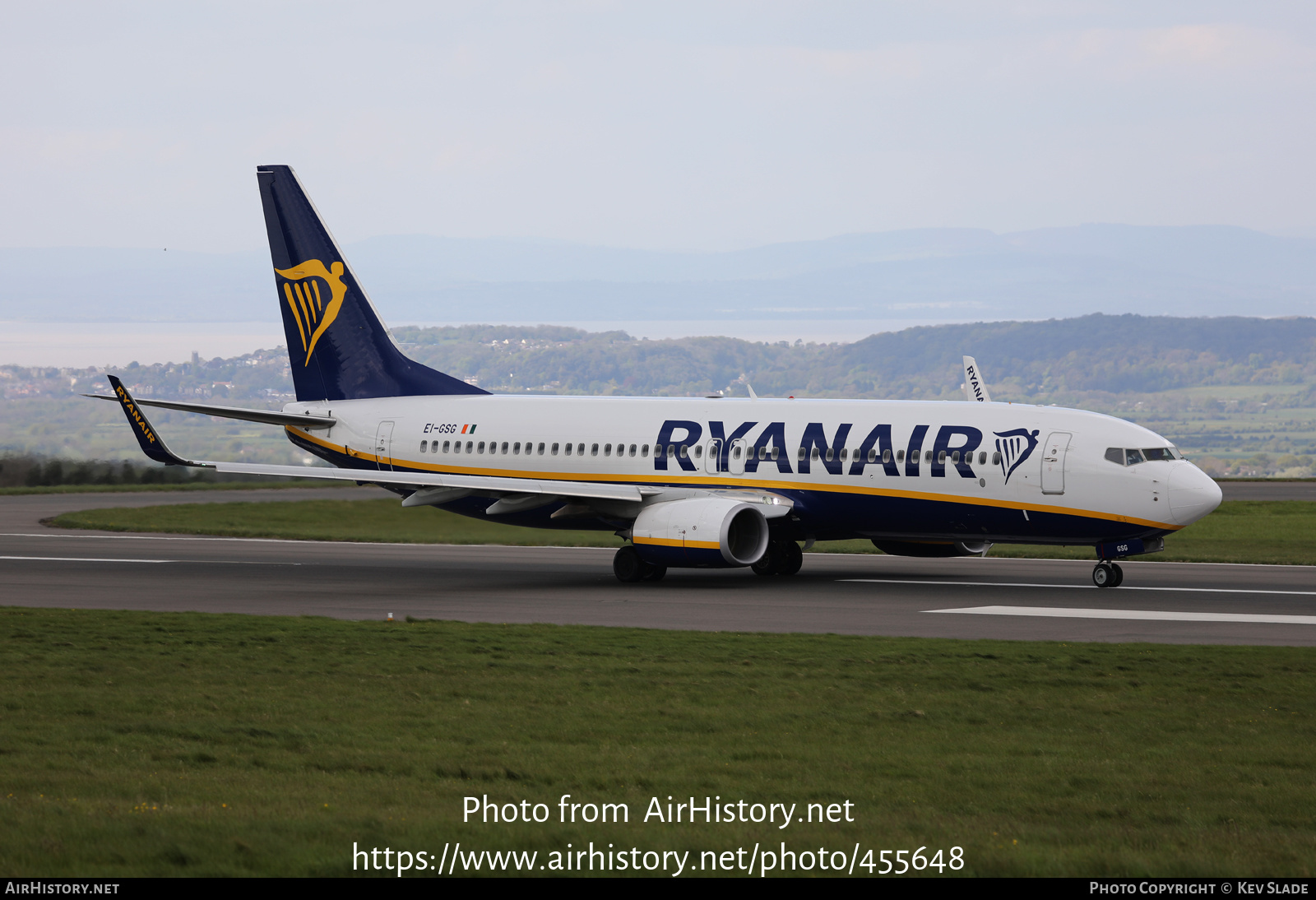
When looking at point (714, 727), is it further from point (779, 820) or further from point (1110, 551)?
point (1110, 551)

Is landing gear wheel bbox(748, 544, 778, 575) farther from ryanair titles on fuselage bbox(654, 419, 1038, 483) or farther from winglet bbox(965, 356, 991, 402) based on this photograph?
winglet bbox(965, 356, 991, 402)

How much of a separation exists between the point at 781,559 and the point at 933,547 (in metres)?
3.36

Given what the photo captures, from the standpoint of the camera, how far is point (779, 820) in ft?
33.8

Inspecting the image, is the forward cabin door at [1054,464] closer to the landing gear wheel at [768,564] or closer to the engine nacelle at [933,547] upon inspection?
the engine nacelle at [933,547]

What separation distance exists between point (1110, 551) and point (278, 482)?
53441mm

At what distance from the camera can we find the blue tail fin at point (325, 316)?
38812mm

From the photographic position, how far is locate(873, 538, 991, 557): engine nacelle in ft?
104

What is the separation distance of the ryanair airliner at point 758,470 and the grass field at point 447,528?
5709 mm

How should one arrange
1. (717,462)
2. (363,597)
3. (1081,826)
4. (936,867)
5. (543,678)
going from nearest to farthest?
(936,867), (1081,826), (543,678), (363,597), (717,462)

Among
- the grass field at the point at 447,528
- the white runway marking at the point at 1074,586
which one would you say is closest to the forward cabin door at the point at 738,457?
the white runway marking at the point at 1074,586

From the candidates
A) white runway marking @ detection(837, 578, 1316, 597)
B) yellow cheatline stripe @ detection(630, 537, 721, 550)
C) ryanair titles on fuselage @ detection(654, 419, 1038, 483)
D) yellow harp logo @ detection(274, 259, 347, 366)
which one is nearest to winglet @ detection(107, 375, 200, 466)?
yellow harp logo @ detection(274, 259, 347, 366)

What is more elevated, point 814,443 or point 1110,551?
point 814,443

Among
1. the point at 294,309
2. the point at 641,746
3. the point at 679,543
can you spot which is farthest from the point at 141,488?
the point at 641,746

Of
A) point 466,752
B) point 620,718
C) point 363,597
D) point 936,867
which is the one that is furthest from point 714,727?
point 363,597
